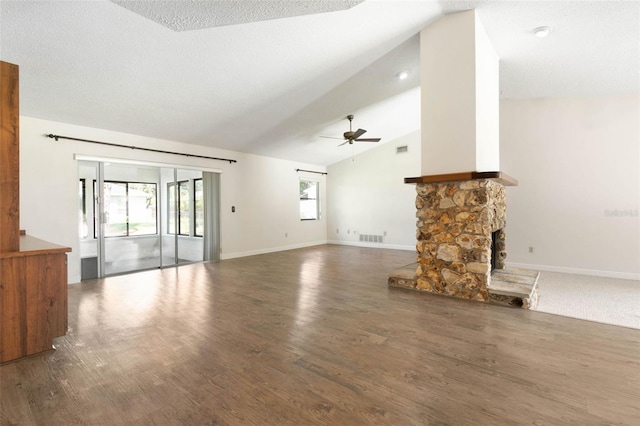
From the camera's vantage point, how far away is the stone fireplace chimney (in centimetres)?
346

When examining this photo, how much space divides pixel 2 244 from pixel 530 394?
3.88 meters

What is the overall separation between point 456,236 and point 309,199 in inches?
240

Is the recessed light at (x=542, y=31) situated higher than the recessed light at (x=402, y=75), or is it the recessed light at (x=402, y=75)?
the recessed light at (x=402, y=75)

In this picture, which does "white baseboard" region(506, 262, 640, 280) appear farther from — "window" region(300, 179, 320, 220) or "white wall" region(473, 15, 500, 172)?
"window" region(300, 179, 320, 220)

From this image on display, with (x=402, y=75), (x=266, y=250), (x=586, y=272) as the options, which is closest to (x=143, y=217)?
(x=266, y=250)

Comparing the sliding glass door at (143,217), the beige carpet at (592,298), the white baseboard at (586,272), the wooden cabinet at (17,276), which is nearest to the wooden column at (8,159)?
the wooden cabinet at (17,276)

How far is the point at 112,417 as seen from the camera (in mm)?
1546

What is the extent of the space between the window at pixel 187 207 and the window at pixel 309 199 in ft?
10.6

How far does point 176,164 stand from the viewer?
5.86 m

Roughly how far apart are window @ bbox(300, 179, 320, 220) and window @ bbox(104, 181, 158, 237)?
13.6 feet

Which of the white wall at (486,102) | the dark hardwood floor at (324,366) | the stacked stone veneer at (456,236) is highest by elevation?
the white wall at (486,102)

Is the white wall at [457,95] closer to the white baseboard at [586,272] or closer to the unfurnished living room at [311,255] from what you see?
the unfurnished living room at [311,255]

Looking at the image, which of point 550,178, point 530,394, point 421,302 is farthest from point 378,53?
point 530,394

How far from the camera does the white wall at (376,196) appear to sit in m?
7.94
